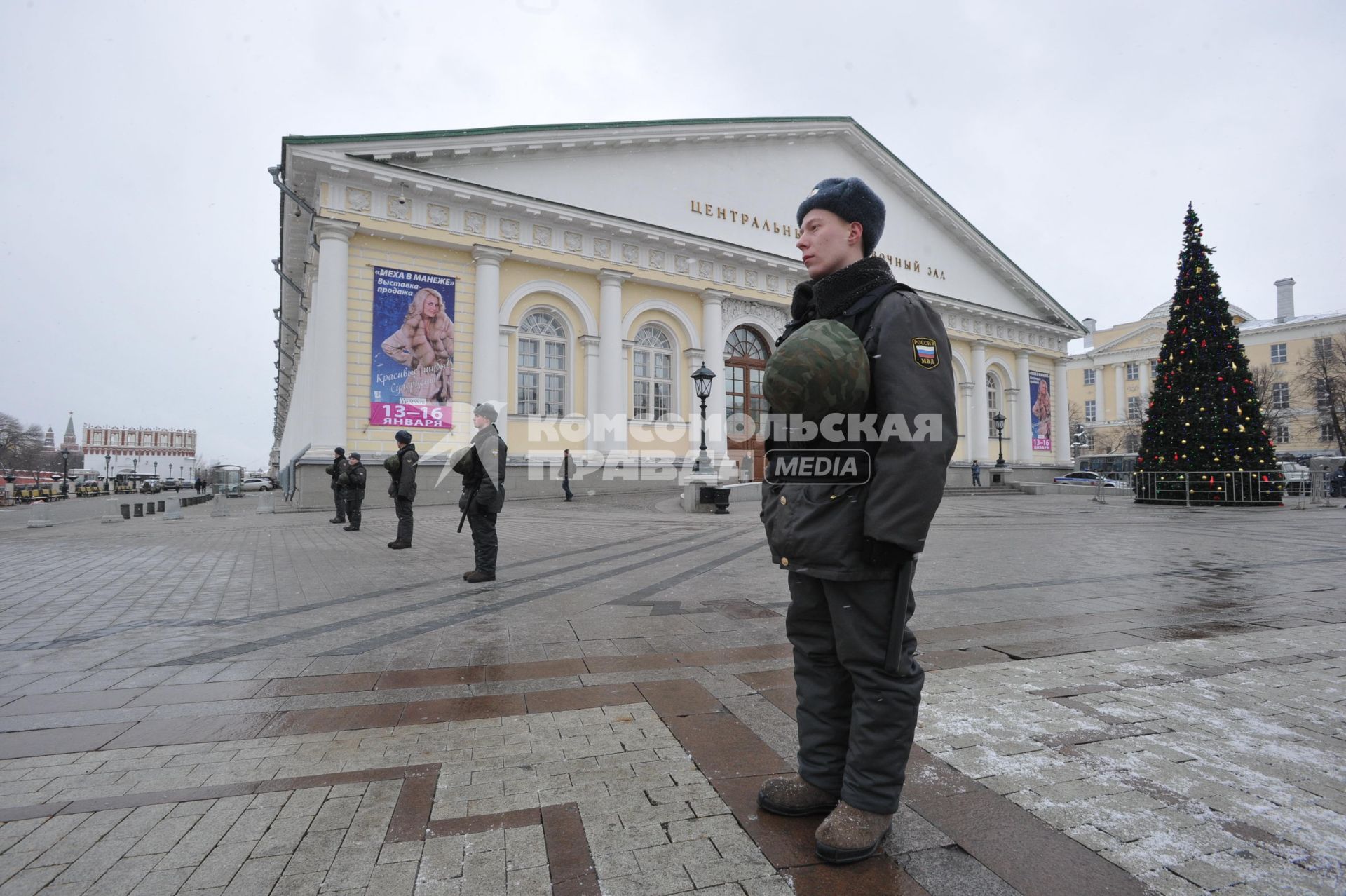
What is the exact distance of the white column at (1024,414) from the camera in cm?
3675

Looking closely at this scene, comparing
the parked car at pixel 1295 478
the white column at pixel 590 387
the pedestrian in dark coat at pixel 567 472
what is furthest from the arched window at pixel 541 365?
the parked car at pixel 1295 478

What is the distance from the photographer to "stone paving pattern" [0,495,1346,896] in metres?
1.80

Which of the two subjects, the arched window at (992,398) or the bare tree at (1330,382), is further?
the bare tree at (1330,382)

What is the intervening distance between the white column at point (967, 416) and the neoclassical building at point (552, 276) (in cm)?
588

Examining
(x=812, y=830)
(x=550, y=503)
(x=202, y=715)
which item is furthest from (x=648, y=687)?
(x=550, y=503)

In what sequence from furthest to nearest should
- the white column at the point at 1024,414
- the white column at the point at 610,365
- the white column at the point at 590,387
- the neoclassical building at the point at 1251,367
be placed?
the neoclassical building at the point at 1251,367 < the white column at the point at 1024,414 < the white column at the point at 610,365 < the white column at the point at 590,387

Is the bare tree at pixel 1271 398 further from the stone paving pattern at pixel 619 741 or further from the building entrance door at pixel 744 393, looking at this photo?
the stone paving pattern at pixel 619 741

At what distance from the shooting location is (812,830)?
6.53 ft

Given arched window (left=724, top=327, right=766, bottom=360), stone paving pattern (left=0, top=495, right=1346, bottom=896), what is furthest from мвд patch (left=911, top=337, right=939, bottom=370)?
arched window (left=724, top=327, right=766, bottom=360)

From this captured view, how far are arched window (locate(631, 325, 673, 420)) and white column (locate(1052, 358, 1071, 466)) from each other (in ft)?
83.3

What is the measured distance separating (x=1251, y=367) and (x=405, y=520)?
2590 inches

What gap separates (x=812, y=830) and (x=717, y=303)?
24.6 meters

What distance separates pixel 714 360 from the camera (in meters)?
25.6

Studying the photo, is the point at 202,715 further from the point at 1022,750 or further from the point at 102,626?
the point at 1022,750
